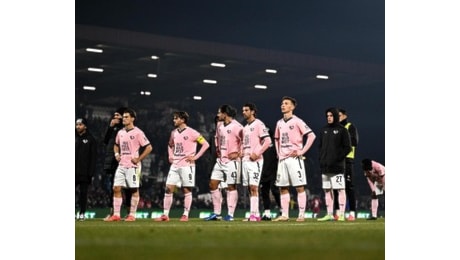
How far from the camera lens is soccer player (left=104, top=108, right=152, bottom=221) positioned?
27.3 ft

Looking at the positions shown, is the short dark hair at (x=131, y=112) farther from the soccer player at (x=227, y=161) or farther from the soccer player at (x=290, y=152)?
the soccer player at (x=290, y=152)

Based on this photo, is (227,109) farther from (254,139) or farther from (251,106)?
(254,139)

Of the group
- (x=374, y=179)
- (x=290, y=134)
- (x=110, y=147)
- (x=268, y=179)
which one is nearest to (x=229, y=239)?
(x=268, y=179)

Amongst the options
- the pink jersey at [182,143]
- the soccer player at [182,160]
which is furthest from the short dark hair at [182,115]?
the pink jersey at [182,143]

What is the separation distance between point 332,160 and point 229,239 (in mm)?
1306

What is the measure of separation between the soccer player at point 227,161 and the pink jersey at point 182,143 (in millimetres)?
244

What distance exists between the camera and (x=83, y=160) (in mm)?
8156

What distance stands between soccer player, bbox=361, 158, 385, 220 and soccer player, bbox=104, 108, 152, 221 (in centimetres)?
213

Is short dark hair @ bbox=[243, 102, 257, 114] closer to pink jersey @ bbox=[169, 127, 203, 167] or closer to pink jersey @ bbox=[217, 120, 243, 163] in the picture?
pink jersey @ bbox=[217, 120, 243, 163]

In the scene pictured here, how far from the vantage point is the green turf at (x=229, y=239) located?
26.5 ft

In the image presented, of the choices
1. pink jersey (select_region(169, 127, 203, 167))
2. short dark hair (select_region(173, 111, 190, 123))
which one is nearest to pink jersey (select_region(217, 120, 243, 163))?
pink jersey (select_region(169, 127, 203, 167))

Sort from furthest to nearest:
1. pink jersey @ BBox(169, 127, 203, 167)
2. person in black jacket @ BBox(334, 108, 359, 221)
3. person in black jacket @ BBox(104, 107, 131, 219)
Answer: person in black jacket @ BBox(334, 108, 359, 221)
pink jersey @ BBox(169, 127, 203, 167)
person in black jacket @ BBox(104, 107, 131, 219)
